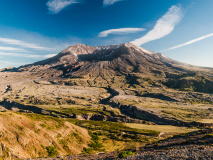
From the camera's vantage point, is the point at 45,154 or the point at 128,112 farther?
the point at 128,112

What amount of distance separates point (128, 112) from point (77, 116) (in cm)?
5061

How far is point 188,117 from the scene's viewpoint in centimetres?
10331

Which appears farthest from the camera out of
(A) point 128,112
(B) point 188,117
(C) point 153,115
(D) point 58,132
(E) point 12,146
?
(A) point 128,112

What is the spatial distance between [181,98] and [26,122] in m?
179

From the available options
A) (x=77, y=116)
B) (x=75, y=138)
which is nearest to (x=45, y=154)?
(x=75, y=138)

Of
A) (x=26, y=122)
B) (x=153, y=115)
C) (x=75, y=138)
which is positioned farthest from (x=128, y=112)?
(x=26, y=122)

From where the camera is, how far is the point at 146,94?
193 metres

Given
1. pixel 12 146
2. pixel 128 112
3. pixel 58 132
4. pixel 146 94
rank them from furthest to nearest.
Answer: pixel 146 94 < pixel 128 112 < pixel 58 132 < pixel 12 146

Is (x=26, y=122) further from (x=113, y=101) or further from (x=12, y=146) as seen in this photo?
(x=113, y=101)

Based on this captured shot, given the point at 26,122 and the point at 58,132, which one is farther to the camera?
the point at 58,132

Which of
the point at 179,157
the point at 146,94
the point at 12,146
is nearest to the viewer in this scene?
the point at 179,157

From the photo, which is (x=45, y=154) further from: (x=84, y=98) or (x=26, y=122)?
(x=84, y=98)

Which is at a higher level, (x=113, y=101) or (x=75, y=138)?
(x=75, y=138)

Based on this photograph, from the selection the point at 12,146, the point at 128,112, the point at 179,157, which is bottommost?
the point at 128,112
